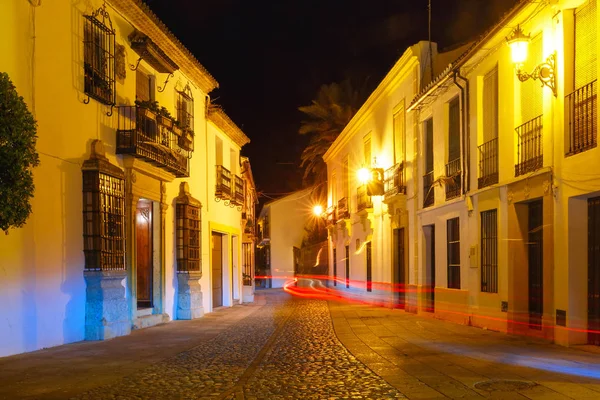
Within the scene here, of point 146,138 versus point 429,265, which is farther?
point 429,265

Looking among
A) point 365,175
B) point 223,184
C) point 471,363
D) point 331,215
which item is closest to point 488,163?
point 471,363

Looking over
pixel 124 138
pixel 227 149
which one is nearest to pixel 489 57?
pixel 124 138

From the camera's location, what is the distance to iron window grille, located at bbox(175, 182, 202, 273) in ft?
55.3

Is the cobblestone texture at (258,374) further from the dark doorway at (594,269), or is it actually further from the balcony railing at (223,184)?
the balcony railing at (223,184)

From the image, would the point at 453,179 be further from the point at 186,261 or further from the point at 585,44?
the point at 186,261

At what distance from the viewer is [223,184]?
844 inches

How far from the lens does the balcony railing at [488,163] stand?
531 inches

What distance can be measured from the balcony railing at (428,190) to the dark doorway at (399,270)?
102 inches

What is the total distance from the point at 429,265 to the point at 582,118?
8718 millimetres

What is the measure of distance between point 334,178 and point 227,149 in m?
11.3

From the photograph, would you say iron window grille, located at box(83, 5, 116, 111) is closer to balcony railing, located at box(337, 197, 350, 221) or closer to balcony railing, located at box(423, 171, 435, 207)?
balcony railing, located at box(423, 171, 435, 207)

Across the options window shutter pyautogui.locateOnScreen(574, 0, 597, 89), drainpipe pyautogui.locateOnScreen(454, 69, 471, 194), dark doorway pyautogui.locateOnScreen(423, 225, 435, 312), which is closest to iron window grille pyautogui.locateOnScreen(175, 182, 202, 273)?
dark doorway pyautogui.locateOnScreen(423, 225, 435, 312)

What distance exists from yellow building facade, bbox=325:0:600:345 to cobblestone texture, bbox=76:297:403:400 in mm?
3816

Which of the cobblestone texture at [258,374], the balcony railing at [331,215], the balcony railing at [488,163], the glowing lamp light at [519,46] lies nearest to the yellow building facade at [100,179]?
the cobblestone texture at [258,374]
